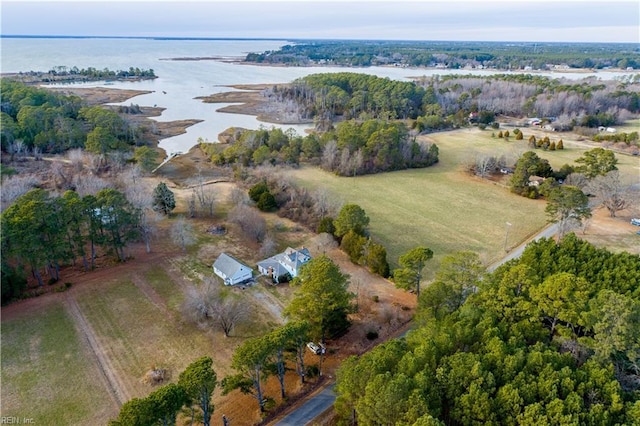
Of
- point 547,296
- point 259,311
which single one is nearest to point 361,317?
point 259,311

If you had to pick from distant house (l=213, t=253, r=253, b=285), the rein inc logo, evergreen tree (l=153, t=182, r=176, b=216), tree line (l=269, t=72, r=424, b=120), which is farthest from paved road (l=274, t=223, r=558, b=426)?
tree line (l=269, t=72, r=424, b=120)

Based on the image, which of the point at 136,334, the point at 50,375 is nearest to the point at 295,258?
the point at 136,334

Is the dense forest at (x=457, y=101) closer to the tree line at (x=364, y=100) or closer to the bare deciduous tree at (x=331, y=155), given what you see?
the tree line at (x=364, y=100)

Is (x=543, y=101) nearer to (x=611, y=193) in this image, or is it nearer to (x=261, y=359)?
(x=611, y=193)

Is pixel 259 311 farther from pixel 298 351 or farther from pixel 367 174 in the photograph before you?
pixel 367 174

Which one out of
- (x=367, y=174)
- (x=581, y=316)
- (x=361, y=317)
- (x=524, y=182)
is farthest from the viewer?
(x=367, y=174)

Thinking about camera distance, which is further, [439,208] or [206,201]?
[439,208]
